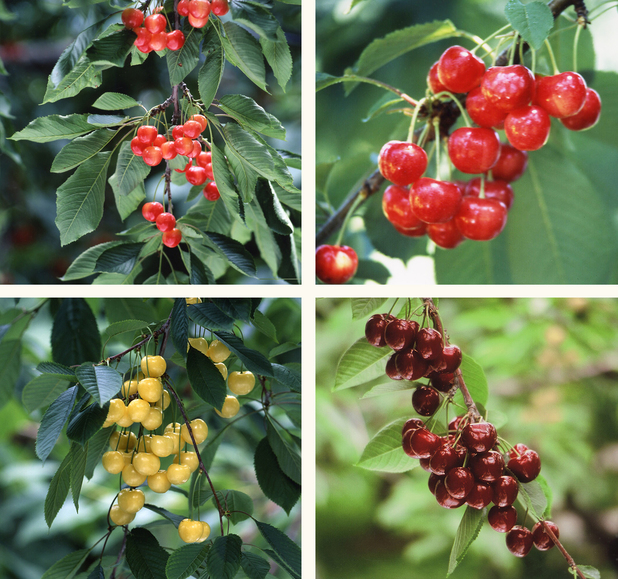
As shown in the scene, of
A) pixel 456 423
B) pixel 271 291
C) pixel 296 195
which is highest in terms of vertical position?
pixel 296 195

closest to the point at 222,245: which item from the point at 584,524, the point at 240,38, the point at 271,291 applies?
the point at 271,291

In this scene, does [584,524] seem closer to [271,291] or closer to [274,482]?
[274,482]

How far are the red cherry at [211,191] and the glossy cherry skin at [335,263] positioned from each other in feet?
0.55

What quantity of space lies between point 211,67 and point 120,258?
294 mm

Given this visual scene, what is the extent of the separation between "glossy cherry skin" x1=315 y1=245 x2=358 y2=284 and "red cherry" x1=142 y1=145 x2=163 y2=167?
0.26 metres

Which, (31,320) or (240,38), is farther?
(31,320)

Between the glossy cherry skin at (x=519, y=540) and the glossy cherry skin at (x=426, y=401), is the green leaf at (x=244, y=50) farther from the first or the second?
the glossy cherry skin at (x=519, y=540)

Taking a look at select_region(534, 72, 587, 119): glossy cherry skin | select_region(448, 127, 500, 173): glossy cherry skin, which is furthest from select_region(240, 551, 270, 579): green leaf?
select_region(534, 72, 587, 119): glossy cherry skin

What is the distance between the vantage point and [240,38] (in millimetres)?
742

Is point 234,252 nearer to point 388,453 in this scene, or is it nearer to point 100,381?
point 100,381

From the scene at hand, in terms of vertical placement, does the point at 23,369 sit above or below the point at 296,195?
below

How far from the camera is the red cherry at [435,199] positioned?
716 millimetres

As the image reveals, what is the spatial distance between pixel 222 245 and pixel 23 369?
371 mm

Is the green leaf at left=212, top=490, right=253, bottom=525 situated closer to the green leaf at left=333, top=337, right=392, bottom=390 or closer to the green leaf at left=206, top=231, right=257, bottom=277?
the green leaf at left=333, top=337, right=392, bottom=390
